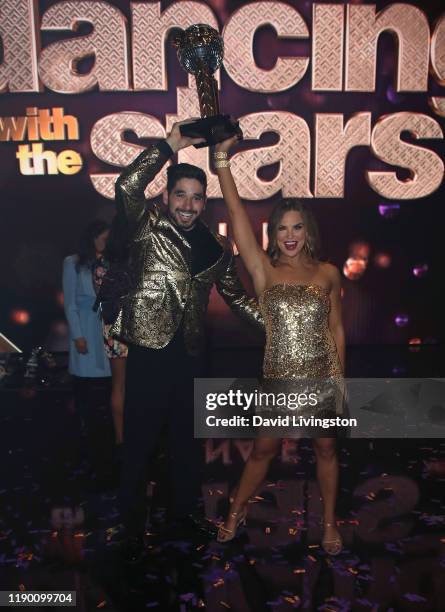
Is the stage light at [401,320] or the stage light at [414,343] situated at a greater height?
the stage light at [401,320]

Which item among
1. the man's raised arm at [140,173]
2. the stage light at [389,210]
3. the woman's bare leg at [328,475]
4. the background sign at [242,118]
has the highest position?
the background sign at [242,118]

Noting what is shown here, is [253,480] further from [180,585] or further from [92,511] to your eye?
[92,511]

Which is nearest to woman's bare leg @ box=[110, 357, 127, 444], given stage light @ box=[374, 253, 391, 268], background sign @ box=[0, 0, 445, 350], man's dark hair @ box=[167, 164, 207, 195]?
man's dark hair @ box=[167, 164, 207, 195]

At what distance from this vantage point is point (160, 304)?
2527mm

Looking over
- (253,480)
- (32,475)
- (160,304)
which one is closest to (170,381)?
(160,304)

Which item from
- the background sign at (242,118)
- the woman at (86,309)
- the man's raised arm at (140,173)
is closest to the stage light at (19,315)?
the background sign at (242,118)

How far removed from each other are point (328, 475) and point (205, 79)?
2041mm

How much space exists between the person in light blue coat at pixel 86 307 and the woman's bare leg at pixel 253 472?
1.65m

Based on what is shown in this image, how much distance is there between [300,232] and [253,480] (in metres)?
1.26

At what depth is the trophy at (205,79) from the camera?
2.34 meters

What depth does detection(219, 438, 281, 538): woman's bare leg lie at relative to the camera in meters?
2.56

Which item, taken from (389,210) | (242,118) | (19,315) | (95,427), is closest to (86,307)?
(95,427)

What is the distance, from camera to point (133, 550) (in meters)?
2.52

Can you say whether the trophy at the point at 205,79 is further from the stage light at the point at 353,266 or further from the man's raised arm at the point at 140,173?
the stage light at the point at 353,266
